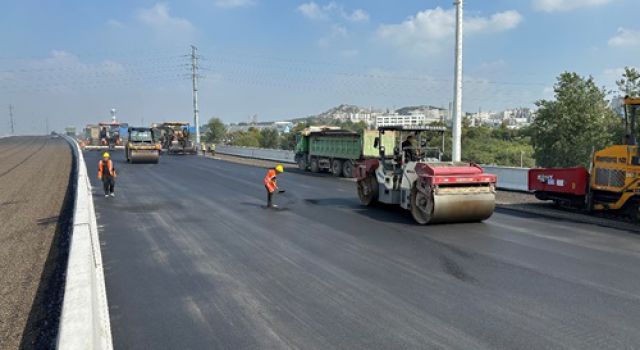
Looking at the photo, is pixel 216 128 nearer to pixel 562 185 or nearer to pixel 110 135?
pixel 110 135

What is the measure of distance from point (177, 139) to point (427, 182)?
35290mm

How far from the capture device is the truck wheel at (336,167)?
24.8 metres

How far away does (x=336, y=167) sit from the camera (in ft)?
82.3

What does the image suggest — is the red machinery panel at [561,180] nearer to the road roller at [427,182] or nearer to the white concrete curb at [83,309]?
the road roller at [427,182]

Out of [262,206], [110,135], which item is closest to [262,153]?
[110,135]

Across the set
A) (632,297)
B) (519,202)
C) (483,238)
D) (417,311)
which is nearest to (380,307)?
(417,311)

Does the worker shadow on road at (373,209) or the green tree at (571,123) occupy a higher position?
the green tree at (571,123)

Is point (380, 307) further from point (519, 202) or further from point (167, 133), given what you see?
point (167, 133)

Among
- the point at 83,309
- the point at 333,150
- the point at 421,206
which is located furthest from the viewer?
the point at 333,150

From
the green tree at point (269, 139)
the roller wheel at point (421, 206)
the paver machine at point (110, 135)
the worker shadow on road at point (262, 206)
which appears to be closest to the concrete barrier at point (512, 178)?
the roller wheel at point (421, 206)

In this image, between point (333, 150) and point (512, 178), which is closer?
point (512, 178)

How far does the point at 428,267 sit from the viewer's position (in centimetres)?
757

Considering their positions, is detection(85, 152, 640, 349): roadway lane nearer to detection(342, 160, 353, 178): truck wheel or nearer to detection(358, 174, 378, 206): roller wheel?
detection(358, 174, 378, 206): roller wheel

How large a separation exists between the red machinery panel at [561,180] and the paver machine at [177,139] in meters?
33.6
